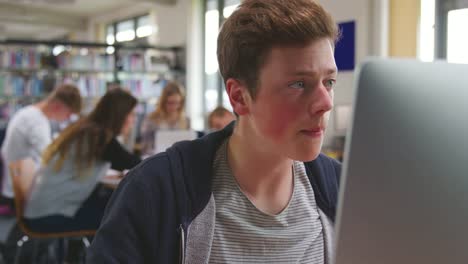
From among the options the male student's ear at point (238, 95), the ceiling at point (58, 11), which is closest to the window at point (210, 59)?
the ceiling at point (58, 11)

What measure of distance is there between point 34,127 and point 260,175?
9.44 feet

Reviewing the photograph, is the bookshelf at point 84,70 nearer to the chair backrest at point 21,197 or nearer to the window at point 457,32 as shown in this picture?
the chair backrest at point 21,197

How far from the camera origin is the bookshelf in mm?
6379

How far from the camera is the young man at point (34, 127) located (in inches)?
130

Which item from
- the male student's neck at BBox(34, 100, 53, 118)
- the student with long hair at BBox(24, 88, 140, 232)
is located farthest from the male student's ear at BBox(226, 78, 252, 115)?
the male student's neck at BBox(34, 100, 53, 118)

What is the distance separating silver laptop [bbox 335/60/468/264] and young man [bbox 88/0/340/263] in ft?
0.82

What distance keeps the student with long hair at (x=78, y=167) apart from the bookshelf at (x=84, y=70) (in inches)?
145

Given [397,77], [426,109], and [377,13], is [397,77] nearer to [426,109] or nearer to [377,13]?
[426,109]

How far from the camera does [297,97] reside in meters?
→ 0.70

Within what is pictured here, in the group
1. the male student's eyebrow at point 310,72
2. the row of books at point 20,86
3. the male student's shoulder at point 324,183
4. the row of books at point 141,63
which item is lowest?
the male student's shoulder at point 324,183

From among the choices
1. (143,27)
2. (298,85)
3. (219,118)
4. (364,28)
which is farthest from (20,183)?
(143,27)

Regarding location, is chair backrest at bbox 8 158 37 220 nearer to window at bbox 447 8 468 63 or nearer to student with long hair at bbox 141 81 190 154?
student with long hair at bbox 141 81 190 154

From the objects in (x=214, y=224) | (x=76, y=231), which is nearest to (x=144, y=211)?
(x=214, y=224)

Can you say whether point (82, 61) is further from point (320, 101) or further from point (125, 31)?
point (320, 101)
